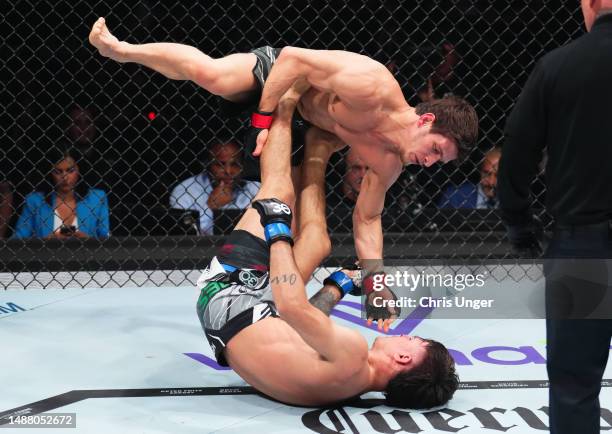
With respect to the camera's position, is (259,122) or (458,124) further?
(259,122)

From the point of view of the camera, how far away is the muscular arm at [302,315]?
2107 mm

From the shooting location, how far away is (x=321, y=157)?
9.68 feet

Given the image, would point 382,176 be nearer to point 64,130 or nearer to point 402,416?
point 402,416

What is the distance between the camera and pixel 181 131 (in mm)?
4207

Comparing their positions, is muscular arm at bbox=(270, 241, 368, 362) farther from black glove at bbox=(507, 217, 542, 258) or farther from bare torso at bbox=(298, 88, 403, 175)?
bare torso at bbox=(298, 88, 403, 175)

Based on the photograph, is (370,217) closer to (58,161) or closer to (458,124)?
(458,124)

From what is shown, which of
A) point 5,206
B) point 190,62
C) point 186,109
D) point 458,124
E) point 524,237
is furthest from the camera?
point 186,109


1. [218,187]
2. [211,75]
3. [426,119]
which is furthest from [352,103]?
[218,187]

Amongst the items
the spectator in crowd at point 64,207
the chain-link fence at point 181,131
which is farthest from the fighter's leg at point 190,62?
the spectator in crowd at point 64,207

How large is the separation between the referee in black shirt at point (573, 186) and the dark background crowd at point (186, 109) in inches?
86.1

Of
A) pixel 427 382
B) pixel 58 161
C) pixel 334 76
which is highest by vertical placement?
pixel 58 161

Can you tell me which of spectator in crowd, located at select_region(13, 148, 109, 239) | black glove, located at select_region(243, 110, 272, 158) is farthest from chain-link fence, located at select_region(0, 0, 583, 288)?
black glove, located at select_region(243, 110, 272, 158)

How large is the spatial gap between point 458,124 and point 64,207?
2.10 meters

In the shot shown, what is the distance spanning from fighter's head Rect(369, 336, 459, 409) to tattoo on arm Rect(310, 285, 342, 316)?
33 cm
